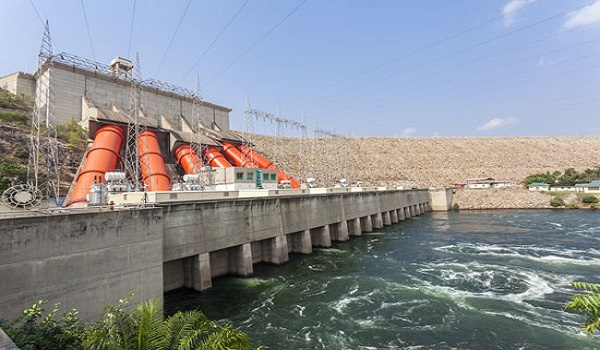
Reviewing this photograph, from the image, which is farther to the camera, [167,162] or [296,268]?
[167,162]

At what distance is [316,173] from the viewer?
9144 centimetres

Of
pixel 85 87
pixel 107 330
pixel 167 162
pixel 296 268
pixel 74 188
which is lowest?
pixel 296 268

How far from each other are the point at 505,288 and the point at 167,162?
45060 millimetres

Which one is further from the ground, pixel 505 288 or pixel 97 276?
pixel 97 276

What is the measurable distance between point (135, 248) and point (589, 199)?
84837 millimetres

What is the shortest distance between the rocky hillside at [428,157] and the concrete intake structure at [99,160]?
5292cm

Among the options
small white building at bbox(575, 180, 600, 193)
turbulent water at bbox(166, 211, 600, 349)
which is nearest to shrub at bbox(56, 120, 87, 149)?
turbulent water at bbox(166, 211, 600, 349)

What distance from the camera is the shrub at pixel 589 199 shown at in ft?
205

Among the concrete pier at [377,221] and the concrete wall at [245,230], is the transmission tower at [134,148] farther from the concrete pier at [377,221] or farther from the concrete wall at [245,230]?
the concrete pier at [377,221]

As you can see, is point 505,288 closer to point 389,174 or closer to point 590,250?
point 590,250

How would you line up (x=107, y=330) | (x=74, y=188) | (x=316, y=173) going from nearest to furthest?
1. (x=107, y=330)
2. (x=74, y=188)
3. (x=316, y=173)

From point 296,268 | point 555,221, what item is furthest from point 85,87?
point 555,221

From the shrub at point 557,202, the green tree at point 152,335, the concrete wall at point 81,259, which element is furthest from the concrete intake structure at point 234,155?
the shrub at point 557,202

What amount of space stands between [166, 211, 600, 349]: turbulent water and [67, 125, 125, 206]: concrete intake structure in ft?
51.7
